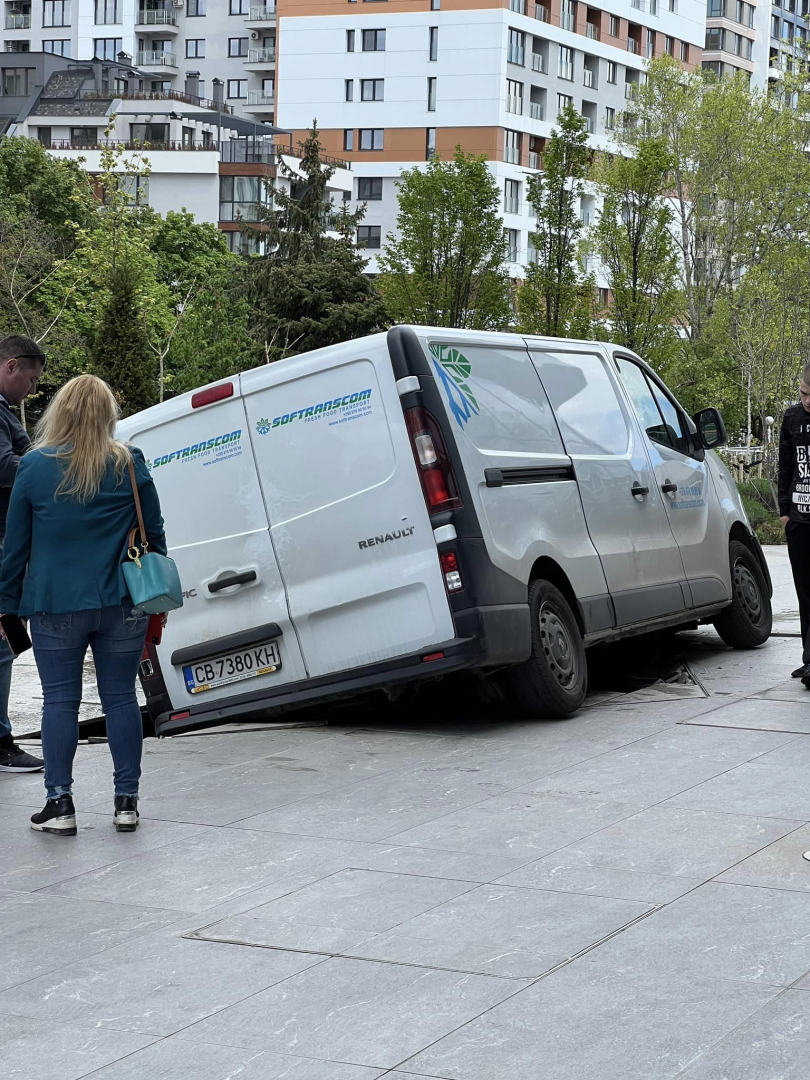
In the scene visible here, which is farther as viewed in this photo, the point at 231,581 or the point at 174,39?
the point at 174,39

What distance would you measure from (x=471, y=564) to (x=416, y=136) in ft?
271

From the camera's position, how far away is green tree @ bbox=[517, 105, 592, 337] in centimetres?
2769

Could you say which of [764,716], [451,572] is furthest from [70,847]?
[764,716]

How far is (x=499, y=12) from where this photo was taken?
83.9 metres

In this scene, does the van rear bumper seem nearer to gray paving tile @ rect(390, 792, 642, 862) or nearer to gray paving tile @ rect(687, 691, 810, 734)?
gray paving tile @ rect(390, 792, 642, 862)

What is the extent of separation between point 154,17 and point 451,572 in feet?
371

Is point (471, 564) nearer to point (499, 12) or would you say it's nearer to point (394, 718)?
point (394, 718)

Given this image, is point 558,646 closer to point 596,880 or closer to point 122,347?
point 596,880

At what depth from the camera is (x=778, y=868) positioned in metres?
5.48

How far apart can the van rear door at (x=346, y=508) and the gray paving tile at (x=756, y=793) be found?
165 centimetres

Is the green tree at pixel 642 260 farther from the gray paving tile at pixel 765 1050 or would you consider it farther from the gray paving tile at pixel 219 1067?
the gray paving tile at pixel 219 1067

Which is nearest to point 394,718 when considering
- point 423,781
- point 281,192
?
point 423,781

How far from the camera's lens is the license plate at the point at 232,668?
8383mm

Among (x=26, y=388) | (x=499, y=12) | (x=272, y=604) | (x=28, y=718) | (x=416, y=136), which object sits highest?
(x=499, y=12)
